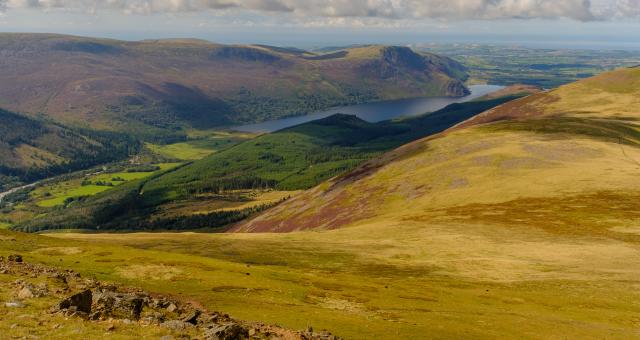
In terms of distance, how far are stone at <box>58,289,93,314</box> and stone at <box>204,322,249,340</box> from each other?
905 cm

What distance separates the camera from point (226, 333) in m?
31.4

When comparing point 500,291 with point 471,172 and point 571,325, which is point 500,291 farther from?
point 471,172

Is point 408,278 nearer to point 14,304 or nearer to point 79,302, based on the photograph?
point 79,302

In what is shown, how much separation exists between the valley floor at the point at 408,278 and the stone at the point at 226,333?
11047mm

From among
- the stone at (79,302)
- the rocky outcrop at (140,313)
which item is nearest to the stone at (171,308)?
the rocky outcrop at (140,313)

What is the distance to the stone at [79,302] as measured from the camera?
1264 inches

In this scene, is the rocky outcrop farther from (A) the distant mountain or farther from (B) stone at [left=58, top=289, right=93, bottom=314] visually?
(A) the distant mountain

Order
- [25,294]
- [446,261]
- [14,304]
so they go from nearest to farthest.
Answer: [14,304] → [25,294] → [446,261]

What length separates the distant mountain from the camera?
108375 mm

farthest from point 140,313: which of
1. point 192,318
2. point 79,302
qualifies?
point 79,302

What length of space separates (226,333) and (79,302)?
1069 centimetres

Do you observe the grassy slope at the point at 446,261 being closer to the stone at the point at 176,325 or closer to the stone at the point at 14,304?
the stone at the point at 176,325

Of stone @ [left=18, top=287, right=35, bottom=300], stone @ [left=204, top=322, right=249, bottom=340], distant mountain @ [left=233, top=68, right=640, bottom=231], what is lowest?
distant mountain @ [left=233, top=68, right=640, bottom=231]

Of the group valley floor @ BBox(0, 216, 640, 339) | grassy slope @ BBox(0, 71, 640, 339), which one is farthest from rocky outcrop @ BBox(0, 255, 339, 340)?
grassy slope @ BBox(0, 71, 640, 339)
